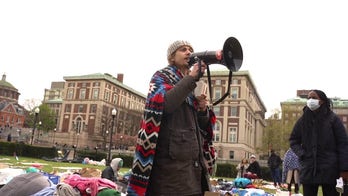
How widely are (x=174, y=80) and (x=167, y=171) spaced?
0.70 metres

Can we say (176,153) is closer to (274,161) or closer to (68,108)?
(274,161)

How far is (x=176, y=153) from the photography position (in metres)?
2.38

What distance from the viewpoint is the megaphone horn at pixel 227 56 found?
8.41ft

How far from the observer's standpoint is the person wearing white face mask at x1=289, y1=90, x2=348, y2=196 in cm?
402

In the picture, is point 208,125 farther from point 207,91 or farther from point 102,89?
point 102,89

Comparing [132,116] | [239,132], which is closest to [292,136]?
[239,132]

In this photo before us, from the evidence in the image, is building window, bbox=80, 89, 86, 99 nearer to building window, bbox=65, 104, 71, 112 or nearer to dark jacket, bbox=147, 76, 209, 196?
building window, bbox=65, 104, 71, 112

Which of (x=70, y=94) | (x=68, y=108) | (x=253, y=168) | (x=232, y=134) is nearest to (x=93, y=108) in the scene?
(x=68, y=108)

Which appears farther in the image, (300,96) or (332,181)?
(300,96)

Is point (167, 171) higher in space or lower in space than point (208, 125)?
lower

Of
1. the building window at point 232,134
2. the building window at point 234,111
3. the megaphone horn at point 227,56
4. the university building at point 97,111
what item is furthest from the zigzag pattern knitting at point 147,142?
the university building at point 97,111

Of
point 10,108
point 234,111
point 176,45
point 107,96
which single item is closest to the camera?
point 176,45

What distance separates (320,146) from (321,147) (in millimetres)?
16

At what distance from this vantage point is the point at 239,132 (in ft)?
209
